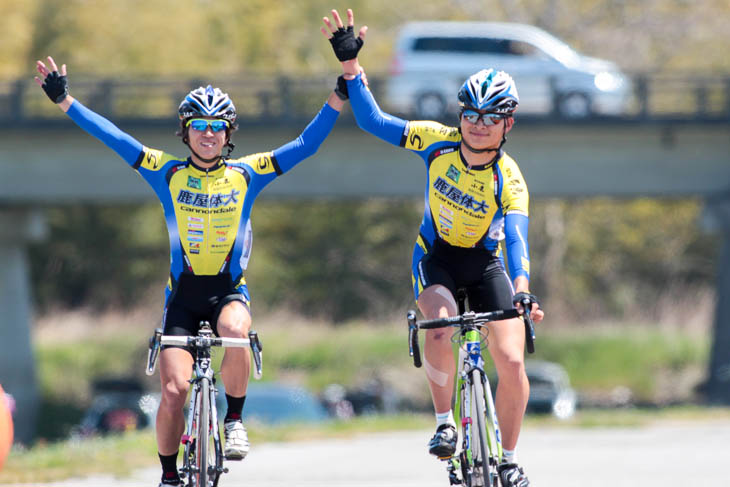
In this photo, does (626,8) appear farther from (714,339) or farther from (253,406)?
(253,406)

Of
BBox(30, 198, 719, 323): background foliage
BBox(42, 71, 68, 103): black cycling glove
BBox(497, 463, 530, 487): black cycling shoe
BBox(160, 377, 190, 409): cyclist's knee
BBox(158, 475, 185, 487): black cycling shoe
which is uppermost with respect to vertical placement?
BBox(30, 198, 719, 323): background foliage

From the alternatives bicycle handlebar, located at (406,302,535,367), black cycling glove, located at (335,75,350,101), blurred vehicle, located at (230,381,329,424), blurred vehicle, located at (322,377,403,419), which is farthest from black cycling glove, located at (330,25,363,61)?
blurred vehicle, located at (322,377,403,419)

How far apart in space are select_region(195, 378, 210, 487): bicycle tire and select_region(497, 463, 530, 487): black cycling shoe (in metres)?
1.57

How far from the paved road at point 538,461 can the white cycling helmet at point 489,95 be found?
3.28 metres

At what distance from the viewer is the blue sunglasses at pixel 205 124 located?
7.75 m

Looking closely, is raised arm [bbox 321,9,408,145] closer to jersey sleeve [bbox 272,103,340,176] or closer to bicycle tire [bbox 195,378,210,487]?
→ jersey sleeve [bbox 272,103,340,176]

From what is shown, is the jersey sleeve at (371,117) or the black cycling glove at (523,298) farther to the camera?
the jersey sleeve at (371,117)

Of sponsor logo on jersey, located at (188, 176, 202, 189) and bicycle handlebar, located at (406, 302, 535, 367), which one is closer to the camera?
bicycle handlebar, located at (406, 302, 535, 367)

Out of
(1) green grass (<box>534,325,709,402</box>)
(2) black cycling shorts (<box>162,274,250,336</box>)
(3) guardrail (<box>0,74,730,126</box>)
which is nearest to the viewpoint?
(2) black cycling shorts (<box>162,274,250,336</box>)

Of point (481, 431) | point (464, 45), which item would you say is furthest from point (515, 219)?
point (464, 45)

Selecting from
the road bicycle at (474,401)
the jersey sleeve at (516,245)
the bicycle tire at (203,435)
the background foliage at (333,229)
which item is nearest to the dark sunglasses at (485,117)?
the jersey sleeve at (516,245)

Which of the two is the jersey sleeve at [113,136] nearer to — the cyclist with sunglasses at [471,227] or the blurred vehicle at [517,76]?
the cyclist with sunglasses at [471,227]

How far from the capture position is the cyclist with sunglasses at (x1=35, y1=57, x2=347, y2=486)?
297 inches

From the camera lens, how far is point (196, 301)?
770 cm
